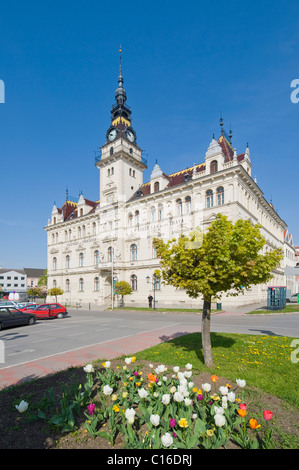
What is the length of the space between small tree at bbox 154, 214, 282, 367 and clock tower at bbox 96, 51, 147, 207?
3087 centimetres

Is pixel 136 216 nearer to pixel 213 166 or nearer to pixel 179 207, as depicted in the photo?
pixel 179 207

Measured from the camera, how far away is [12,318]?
640 inches

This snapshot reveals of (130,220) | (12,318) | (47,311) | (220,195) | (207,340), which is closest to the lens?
(207,340)

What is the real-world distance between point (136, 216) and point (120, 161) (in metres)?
8.93

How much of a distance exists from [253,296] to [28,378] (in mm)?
28115

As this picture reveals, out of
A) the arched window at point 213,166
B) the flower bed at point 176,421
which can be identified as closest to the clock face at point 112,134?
the arched window at point 213,166

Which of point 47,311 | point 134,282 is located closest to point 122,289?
point 134,282

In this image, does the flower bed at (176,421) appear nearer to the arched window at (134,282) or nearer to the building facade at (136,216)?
the building facade at (136,216)

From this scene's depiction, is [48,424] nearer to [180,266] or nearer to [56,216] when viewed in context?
[180,266]

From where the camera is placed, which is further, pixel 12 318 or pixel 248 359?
pixel 12 318

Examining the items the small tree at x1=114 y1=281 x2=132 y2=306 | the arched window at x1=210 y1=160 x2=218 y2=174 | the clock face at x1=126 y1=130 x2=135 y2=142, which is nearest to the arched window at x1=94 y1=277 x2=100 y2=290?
the small tree at x1=114 y1=281 x2=132 y2=306
